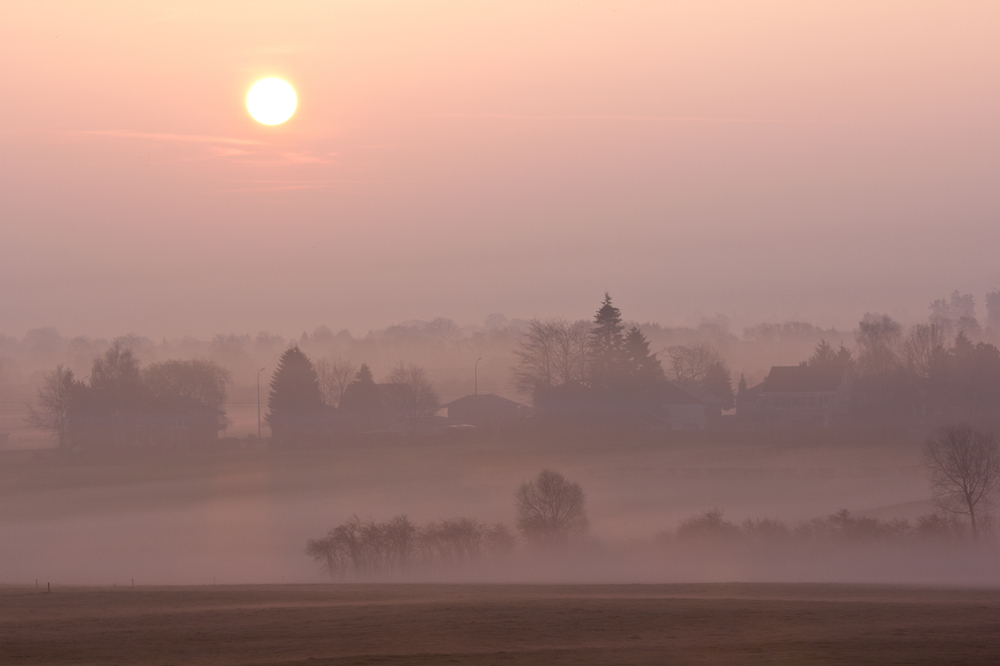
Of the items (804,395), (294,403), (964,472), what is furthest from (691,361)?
(964,472)

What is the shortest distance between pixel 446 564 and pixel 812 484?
32810 millimetres

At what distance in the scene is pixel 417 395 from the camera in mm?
102500

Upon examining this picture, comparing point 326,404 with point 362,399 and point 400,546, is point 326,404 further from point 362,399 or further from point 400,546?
point 400,546

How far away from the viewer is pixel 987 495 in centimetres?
5912

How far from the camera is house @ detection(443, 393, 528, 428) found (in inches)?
3915

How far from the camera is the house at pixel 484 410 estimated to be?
326 ft

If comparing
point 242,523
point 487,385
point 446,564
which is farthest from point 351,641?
point 487,385

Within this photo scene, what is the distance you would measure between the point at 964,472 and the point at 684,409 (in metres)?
38.7

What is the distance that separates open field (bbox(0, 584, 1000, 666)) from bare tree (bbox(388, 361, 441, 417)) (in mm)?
66460

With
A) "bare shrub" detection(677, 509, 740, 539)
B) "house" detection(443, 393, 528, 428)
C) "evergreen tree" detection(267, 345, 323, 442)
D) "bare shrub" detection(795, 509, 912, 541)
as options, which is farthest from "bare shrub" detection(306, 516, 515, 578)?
"house" detection(443, 393, 528, 428)

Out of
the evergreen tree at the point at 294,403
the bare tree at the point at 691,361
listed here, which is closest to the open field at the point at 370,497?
the evergreen tree at the point at 294,403

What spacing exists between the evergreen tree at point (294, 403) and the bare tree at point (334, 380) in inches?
168

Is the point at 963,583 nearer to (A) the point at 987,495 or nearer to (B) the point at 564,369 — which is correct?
(A) the point at 987,495

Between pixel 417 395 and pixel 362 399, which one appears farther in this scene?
pixel 417 395
